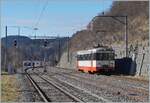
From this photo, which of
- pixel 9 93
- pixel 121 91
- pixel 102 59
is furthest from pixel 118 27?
pixel 9 93

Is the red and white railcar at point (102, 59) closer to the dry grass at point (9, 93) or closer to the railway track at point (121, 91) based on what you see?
the railway track at point (121, 91)

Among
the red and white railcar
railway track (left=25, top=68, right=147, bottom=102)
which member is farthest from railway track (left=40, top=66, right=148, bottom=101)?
the red and white railcar

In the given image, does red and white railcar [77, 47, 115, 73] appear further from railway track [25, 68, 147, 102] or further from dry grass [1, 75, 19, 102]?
dry grass [1, 75, 19, 102]

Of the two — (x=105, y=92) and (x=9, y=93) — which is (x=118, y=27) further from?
(x=9, y=93)

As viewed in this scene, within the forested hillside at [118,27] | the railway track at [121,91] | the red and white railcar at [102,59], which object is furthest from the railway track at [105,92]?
the forested hillside at [118,27]

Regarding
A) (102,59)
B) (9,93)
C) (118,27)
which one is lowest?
(9,93)

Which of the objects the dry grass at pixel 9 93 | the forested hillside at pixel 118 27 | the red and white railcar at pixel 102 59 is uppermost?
the forested hillside at pixel 118 27

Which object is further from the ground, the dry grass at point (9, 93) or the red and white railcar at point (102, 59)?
the red and white railcar at point (102, 59)

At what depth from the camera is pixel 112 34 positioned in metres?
113

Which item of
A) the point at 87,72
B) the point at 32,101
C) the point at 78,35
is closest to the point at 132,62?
the point at 87,72

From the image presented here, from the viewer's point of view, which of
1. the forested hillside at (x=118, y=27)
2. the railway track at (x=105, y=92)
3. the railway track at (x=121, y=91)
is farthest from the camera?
the forested hillside at (x=118, y=27)

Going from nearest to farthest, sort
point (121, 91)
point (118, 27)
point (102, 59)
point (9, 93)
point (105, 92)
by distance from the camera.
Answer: point (9, 93)
point (105, 92)
point (121, 91)
point (102, 59)
point (118, 27)

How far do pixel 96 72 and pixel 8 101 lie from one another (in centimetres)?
3502

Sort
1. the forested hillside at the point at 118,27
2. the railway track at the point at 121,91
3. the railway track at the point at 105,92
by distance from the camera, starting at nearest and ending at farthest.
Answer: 1. the railway track at the point at 105,92
2. the railway track at the point at 121,91
3. the forested hillside at the point at 118,27
